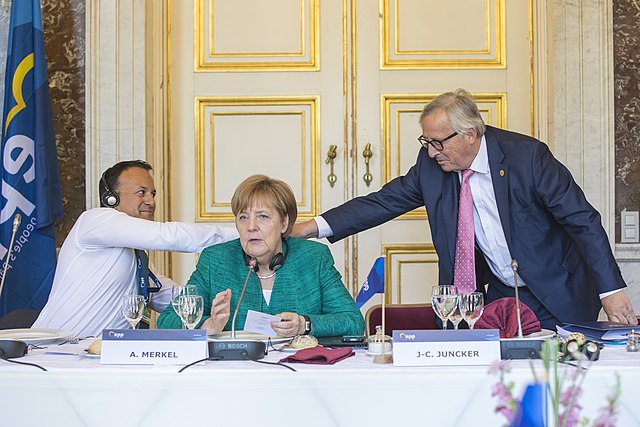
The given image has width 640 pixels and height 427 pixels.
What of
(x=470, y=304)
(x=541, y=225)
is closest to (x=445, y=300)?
(x=470, y=304)

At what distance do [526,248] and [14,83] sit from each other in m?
2.49

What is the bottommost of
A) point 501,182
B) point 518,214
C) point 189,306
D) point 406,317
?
point 406,317

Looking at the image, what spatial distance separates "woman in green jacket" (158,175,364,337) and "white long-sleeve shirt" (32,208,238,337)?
0.23 m

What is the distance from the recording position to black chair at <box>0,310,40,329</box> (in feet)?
10.3

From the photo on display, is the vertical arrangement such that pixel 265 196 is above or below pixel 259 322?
above

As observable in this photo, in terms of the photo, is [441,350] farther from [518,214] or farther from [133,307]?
[518,214]

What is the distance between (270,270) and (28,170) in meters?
1.77

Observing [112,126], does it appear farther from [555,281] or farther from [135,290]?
[555,281]

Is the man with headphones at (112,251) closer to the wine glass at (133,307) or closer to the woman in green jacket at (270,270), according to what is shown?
the woman in green jacket at (270,270)

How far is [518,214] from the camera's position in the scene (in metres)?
3.20

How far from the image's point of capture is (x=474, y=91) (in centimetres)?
471

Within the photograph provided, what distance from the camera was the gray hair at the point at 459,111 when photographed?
10.4ft

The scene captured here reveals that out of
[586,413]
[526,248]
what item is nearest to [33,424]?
[586,413]

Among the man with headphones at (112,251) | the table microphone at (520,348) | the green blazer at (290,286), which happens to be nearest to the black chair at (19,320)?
the man with headphones at (112,251)
